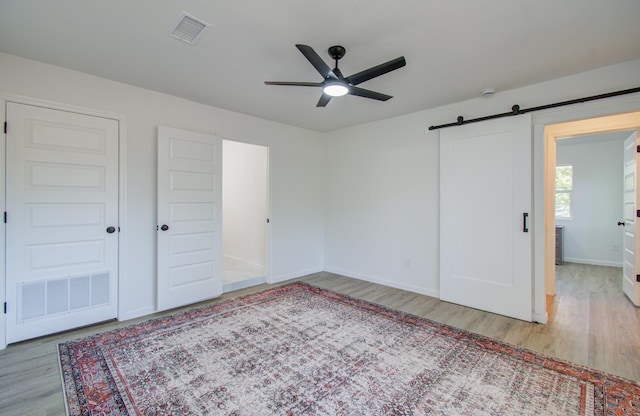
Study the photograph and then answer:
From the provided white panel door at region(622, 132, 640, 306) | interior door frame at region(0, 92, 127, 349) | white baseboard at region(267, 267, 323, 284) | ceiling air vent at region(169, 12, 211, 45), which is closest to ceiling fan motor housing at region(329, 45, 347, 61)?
ceiling air vent at region(169, 12, 211, 45)

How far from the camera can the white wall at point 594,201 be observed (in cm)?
581

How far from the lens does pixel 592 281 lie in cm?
475

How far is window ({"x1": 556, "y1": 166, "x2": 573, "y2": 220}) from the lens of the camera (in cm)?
642

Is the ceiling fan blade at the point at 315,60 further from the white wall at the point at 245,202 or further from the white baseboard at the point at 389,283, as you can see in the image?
the white baseboard at the point at 389,283

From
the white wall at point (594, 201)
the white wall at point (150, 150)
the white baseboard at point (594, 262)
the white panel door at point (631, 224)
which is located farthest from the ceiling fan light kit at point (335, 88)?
the white baseboard at point (594, 262)

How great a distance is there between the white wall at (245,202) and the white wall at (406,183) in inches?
47.3

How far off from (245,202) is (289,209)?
1148 mm

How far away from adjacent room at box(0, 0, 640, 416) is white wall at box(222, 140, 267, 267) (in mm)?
529

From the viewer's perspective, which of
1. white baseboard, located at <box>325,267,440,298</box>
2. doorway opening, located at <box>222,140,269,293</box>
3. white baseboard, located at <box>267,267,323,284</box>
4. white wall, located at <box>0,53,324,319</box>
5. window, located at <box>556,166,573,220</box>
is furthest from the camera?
window, located at <box>556,166,573,220</box>

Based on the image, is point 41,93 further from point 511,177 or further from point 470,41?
point 511,177

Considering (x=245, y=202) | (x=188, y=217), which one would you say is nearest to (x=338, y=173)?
(x=245, y=202)

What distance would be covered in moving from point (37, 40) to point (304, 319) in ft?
11.2

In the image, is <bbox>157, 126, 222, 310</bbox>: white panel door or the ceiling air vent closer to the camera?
the ceiling air vent

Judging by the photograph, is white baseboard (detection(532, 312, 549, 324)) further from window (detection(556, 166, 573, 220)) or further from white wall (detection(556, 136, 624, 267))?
window (detection(556, 166, 573, 220))
